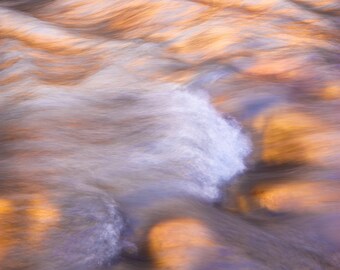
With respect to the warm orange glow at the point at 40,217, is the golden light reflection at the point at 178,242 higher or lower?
lower

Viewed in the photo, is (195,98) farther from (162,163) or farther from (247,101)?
(162,163)

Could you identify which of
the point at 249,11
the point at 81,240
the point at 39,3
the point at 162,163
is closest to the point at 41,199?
the point at 81,240

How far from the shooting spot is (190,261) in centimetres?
191

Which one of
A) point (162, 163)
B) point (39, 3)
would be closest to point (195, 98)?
point (162, 163)

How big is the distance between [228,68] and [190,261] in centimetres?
170

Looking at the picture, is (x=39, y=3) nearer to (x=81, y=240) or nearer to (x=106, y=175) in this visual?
(x=106, y=175)

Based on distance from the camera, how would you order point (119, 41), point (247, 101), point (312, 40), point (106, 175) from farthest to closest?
point (119, 41) < point (312, 40) < point (247, 101) < point (106, 175)

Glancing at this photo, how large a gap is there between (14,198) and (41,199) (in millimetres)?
95

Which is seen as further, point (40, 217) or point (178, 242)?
point (40, 217)

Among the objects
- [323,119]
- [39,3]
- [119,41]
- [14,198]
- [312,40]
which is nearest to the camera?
[14,198]

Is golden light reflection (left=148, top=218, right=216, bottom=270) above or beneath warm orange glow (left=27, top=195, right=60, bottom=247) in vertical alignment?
beneath

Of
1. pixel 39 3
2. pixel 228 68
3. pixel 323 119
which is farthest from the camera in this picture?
pixel 39 3

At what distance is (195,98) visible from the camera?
313 centimetres

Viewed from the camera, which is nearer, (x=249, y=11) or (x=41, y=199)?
(x=41, y=199)
